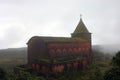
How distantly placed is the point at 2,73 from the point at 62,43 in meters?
18.8

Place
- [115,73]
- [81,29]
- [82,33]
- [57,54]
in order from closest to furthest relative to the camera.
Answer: [115,73] < [57,54] < [82,33] < [81,29]

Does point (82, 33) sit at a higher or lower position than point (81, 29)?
lower

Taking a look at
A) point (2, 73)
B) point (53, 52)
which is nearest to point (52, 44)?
point (53, 52)

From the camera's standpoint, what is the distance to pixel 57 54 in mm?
44219

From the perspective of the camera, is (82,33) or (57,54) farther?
(82,33)

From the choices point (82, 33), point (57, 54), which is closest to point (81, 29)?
point (82, 33)

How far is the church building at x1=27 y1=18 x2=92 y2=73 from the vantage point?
134ft

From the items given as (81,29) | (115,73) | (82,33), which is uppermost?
(81,29)

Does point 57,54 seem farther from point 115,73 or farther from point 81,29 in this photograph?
point 115,73

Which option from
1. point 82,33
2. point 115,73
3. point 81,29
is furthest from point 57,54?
point 115,73

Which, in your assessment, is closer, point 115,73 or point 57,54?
point 115,73

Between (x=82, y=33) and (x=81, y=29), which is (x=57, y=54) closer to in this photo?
(x=82, y=33)

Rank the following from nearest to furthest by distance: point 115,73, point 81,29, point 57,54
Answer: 1. point 115,73
2. point 57,54
3. point 81,29

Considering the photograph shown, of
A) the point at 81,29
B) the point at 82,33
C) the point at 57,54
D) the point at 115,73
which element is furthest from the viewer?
the point at 81,29
